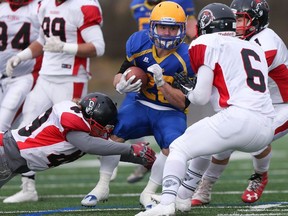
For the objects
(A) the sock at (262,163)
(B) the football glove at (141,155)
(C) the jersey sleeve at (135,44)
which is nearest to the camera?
(B) the football glove at (141,155)

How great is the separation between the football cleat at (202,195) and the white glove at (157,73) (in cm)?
115

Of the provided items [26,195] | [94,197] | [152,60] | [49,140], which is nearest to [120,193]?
[26,195]

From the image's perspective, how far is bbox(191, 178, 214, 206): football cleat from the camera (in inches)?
267

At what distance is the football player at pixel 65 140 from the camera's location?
5824mm

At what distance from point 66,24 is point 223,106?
248cm

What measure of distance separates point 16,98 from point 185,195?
229cm

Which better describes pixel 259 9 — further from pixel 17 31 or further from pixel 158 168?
pixel 17 31

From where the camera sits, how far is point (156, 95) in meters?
6.52

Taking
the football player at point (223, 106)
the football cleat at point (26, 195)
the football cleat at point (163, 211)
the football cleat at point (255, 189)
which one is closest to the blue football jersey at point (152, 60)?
the football player at point (223, 106)

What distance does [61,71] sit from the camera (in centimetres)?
775

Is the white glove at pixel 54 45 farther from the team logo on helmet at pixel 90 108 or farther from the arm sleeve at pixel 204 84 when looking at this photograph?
the arm sleeve at pixel 204 84

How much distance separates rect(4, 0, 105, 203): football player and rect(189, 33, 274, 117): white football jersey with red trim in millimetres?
2214

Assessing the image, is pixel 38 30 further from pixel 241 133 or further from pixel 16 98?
pixel 241 133

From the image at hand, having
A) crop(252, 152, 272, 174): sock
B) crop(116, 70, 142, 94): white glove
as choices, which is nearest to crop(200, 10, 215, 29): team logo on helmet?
crop(116, 70, 142, 94): white glove
